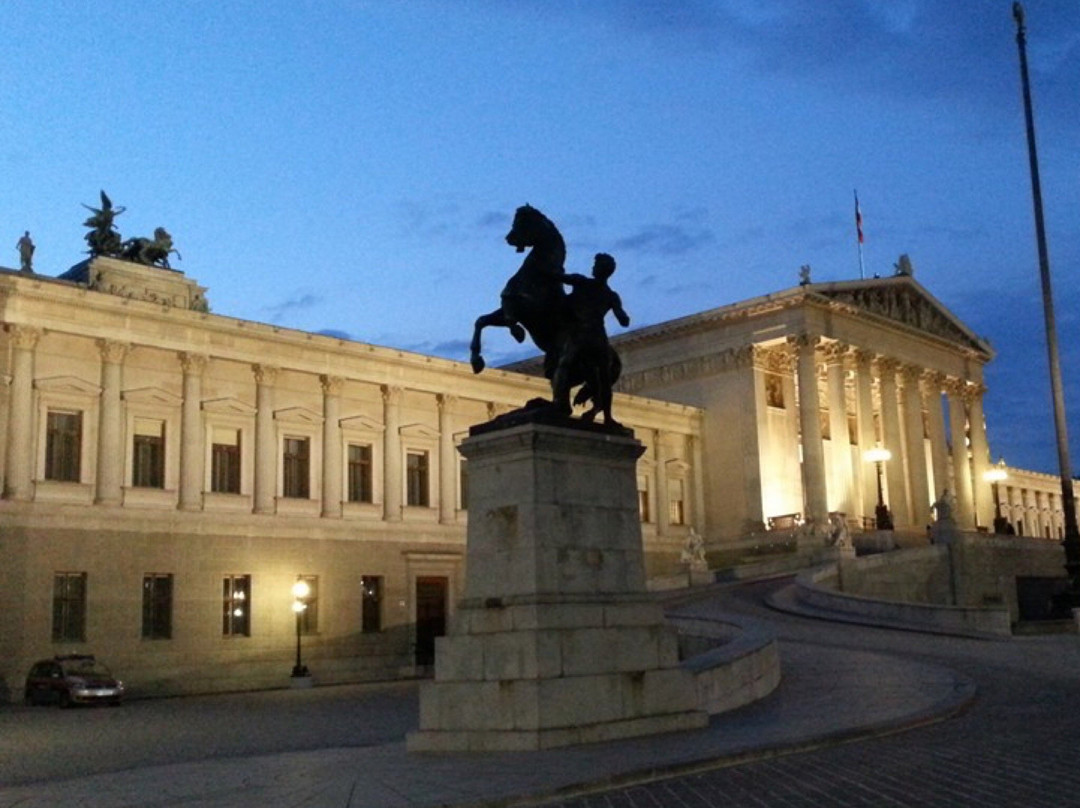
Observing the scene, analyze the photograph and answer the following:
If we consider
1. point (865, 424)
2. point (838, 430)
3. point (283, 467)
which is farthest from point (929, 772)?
point (865, 424)

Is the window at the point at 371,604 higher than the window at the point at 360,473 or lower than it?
lower

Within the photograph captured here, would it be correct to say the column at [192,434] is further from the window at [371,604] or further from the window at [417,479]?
the window at [417,479]

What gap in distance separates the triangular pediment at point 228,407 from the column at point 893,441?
36.6m

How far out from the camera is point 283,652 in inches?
1624

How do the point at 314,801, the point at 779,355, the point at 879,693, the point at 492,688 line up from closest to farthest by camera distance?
the point at 314,801, the point at 492,688, the point at 879,693, the point at 779,355

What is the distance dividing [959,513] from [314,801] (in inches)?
2616

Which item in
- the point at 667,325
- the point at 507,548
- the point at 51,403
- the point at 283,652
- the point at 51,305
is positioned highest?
the point at 667,325

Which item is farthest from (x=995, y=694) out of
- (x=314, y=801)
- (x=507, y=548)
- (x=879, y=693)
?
(x=314, y=801)

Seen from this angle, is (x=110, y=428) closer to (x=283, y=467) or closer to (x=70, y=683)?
(x=283, y=467)

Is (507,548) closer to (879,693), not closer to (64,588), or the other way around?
(879,693)

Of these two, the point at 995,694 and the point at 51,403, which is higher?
the point at 51,403

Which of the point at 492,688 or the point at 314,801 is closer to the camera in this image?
the point at 314,801

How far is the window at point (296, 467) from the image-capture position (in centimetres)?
4388

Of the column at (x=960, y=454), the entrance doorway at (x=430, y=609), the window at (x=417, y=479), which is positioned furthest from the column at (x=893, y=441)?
the window at (x=417, y=479)
